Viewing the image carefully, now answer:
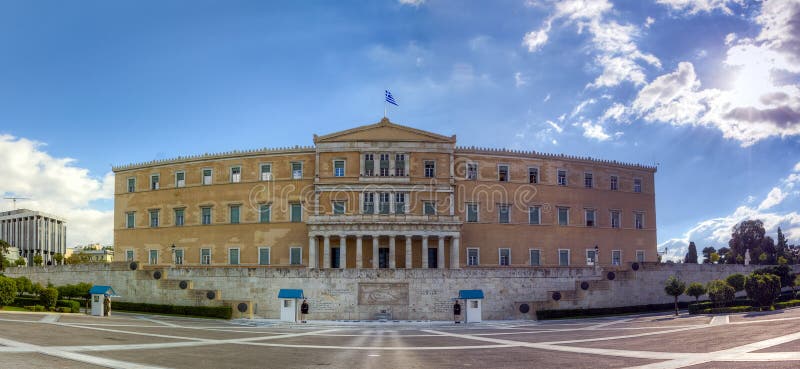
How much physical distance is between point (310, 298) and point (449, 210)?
798 inches

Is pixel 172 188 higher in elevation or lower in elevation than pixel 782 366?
higher

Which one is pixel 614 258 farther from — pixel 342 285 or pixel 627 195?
pixel 342 285

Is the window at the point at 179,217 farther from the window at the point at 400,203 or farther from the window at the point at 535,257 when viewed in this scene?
the window at the point at 535,257

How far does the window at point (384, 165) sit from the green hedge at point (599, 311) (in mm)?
22510

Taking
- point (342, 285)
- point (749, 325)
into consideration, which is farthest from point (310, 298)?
point (749, 325)

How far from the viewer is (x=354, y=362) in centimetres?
2170

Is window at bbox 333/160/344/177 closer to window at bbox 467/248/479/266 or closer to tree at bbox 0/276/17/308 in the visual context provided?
window at bbox 467/248/479/266

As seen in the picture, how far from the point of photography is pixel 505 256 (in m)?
60.8

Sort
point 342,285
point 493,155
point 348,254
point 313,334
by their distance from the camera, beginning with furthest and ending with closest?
point 493,155, point 348,254, point 342,285, point 313,334

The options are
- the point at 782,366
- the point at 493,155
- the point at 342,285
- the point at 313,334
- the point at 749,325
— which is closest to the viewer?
the point at 782,366

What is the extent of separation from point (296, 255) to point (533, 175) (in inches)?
1036

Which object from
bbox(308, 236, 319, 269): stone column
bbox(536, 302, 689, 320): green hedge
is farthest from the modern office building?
bbox(536, 302, 689, 320): green hedge

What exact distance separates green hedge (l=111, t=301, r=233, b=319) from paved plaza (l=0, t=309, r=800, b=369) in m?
4.08

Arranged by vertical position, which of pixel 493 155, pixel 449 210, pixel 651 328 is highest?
pixel 493 155
